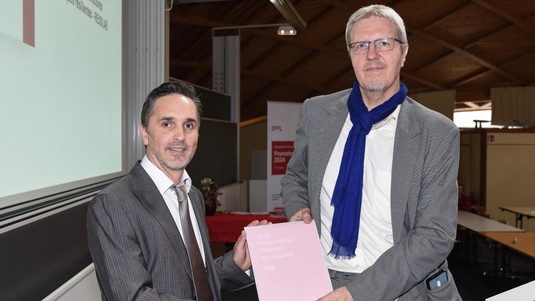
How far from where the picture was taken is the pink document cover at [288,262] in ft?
4.54

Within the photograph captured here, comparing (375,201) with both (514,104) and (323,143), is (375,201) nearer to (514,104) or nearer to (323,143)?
(323,143)

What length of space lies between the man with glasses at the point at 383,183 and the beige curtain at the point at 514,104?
45.8 ft

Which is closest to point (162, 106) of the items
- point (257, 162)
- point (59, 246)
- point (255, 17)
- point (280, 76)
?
point (59, 246)

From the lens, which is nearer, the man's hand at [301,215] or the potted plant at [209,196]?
the man's hand at [301,215]

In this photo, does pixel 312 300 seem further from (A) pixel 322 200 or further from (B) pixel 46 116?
(B) pixel 46 116

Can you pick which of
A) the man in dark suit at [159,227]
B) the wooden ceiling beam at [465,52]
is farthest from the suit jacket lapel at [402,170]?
the wooden ceiling beam at [465,52]

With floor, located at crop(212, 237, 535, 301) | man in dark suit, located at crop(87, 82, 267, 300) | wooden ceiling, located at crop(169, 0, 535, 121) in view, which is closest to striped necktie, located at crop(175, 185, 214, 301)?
man in dark suit, located at crop(87, 82, 267, 300)

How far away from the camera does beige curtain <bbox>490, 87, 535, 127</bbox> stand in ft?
45.4

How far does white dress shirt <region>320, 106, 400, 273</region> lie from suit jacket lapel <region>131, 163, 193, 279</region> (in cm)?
48

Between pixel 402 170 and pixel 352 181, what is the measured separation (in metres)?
0.15

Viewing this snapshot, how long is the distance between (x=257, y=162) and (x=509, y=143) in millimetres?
4725

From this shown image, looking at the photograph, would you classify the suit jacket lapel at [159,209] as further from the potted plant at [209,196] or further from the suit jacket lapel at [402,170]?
the potted plant at [209,196]

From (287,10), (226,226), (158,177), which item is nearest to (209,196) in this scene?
(226,226)

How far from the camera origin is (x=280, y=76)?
14.5 m
